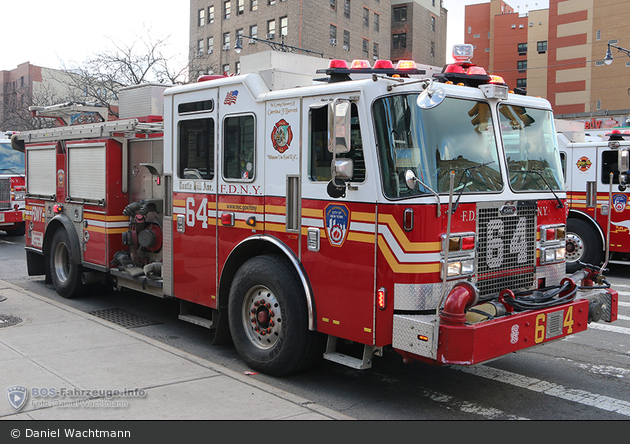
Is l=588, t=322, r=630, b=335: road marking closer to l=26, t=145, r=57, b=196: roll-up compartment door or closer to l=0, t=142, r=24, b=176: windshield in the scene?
l=26, t=145, r=57, b=196: roll-up compartment door

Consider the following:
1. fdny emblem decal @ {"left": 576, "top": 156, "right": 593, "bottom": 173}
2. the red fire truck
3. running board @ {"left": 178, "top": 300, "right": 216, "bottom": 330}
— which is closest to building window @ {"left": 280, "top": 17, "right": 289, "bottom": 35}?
the red fire truck

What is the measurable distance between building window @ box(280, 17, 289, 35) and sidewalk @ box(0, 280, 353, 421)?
137ft

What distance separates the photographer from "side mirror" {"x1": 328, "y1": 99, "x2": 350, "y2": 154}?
4.62 metres

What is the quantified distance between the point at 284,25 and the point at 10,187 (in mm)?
32500

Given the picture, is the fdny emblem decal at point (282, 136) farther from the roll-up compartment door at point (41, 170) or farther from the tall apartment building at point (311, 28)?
the tall apartment building at point (311, 28)

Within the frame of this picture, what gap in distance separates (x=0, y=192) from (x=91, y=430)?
1549 centimetres

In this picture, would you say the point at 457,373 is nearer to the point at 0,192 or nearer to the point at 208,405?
the point at 208,405

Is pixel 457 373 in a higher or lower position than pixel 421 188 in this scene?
lower

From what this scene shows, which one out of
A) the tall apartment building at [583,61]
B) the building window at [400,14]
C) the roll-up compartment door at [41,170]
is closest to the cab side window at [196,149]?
the roll-up compartment door at [41,170]

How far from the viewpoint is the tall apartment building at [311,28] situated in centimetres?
4547

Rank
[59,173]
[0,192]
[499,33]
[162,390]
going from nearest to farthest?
[162,390] → [59,173] → [0,192] → [499,33]

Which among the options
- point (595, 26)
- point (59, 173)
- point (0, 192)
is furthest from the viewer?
point (595, 26)

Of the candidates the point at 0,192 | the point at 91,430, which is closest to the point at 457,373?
the point at 91,430

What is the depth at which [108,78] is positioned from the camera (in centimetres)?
2750
